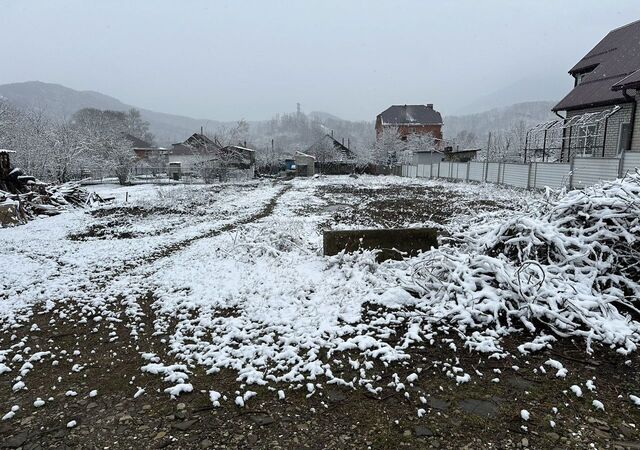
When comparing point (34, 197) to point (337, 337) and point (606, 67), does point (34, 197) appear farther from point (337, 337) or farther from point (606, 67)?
point (606, 67)

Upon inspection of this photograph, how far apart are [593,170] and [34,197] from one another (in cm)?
2297

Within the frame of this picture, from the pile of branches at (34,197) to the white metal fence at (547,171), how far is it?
17.2m

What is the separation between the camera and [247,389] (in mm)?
3287

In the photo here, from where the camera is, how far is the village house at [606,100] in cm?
1823

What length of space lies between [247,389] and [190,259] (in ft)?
16.0

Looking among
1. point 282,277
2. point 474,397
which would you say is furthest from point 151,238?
point 474,397

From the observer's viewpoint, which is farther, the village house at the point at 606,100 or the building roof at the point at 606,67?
the building roof at the point at 606,67

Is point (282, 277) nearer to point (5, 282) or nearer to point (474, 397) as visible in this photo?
point (474, 397)

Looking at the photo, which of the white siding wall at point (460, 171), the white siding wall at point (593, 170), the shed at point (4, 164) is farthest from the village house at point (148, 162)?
the white siding wall at point (593, 170)

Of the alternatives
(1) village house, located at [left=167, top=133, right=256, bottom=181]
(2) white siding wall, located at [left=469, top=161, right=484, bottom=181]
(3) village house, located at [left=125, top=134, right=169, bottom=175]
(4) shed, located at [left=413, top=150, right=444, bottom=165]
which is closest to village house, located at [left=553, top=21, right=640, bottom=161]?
(2) white siding wall, located at [left=469, top=161, right=484, bottom=181]

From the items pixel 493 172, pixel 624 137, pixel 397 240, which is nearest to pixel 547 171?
pixel 624 137

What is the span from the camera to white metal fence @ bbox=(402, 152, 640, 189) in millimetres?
14394

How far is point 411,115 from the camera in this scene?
72.1 meters

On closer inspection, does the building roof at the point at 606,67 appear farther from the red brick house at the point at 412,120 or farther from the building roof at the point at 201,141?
the red brick house at the point at 412,120
